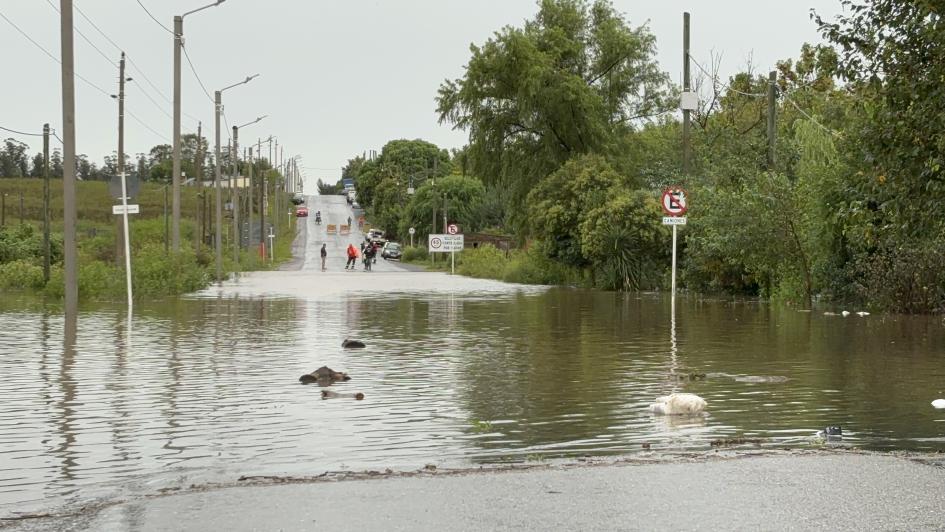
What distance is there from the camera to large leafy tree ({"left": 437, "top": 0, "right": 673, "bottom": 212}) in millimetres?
62062

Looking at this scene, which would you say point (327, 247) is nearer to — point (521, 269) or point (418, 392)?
point (521, 269)

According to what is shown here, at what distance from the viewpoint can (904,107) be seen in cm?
1642

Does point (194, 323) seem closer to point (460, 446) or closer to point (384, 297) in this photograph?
point (384, 297)

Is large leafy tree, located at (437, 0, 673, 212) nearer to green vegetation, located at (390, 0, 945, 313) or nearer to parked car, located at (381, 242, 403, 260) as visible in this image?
green vegetation, located at (390, 0, 945, 313)

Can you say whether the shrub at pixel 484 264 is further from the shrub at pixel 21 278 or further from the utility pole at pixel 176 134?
the shrub at pixel 21 278

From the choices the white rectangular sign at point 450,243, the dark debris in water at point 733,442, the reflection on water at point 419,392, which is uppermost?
the white rectangular sign at point 450,243

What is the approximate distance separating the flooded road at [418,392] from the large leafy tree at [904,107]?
213 cm

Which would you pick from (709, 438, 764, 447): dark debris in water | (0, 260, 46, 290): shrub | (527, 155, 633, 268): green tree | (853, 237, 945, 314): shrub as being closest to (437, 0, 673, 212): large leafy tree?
(527, 155, 633, 268): green tree

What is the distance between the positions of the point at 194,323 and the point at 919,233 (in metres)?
15.0

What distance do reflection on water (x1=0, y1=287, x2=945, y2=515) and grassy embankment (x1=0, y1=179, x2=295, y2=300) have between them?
1143cm

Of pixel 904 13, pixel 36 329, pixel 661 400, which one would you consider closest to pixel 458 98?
pixel 36 329

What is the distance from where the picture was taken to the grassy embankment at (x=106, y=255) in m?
39.4

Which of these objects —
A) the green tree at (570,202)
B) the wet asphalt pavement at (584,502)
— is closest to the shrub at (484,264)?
the green tree at (570,202)

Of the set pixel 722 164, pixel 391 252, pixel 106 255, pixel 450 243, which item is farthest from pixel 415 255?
pixel 722 164
